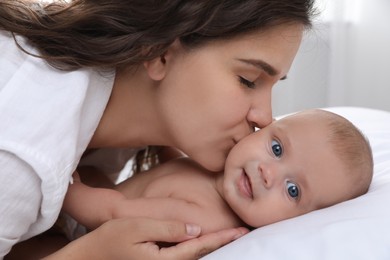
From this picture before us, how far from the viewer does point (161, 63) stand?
130 centimetres

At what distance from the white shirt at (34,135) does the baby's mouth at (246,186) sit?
1.03 feet

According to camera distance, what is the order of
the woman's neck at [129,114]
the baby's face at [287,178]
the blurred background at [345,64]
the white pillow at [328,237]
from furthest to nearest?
the blurred background at [345,64] < the woman's neck at [129,114] < the baby's face at [287,178] < the white pillow at [328,237]

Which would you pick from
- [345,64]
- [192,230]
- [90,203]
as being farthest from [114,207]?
[345,64]

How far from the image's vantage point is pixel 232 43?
125 cm

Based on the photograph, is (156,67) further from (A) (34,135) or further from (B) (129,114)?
(A) (34,135)

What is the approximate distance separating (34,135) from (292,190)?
47 cm

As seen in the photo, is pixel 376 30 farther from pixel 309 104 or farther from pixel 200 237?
pixel 200 237

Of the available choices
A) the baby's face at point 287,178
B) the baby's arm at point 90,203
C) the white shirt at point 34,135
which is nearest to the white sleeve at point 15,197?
the white shirt at point 34,135

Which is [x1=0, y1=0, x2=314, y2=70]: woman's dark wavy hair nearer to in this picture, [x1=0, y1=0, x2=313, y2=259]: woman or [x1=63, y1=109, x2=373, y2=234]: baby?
[x1=0, y1=0, x2=313, y2=259]: woman

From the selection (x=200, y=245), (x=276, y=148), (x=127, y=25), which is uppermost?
(x=127, y=25)

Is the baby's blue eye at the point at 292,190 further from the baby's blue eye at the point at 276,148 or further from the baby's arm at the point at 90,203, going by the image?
the baby's arm at the point at 90,203

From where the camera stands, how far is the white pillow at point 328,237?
3.20ft

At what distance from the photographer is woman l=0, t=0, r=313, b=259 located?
1129 millimetres

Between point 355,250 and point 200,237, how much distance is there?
0.30 meters
